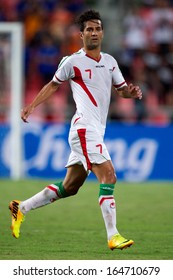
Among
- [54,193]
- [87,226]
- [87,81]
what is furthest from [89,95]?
[87,226]

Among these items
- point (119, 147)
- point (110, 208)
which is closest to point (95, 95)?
point (110, 208)

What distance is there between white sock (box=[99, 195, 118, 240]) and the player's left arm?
1.21 metres

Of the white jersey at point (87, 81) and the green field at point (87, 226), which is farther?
the white jersey at point (87, 81)

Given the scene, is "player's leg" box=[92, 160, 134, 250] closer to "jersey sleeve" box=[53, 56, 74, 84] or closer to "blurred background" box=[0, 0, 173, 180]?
"jersey sleeve" box=[53, 56, 74, 84]

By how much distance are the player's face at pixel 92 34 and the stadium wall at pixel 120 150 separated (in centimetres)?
857

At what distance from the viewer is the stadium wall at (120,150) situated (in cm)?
1766

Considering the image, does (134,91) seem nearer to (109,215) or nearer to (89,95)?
(89,95)

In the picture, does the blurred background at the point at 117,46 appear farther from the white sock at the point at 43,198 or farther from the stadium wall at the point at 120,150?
the white sock at the point at 43,198

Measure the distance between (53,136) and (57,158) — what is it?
1.51 feet

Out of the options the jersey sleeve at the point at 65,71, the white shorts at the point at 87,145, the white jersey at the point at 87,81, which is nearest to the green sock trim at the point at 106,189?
the white shorts at the point at 87,145

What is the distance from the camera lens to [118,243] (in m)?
8.57

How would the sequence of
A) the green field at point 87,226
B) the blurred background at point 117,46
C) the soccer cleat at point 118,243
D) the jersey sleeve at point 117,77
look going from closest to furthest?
the soccer cleat at point 118,243
the green field at point 87,226
the jersey sleeve at point 117,77
the blurred background at point 117,46

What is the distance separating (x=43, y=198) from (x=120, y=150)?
26.5 feet

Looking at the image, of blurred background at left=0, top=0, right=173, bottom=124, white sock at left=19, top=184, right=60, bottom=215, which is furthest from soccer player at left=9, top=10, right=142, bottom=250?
blurred background at left=0, top=0, right=173, bottom=124
